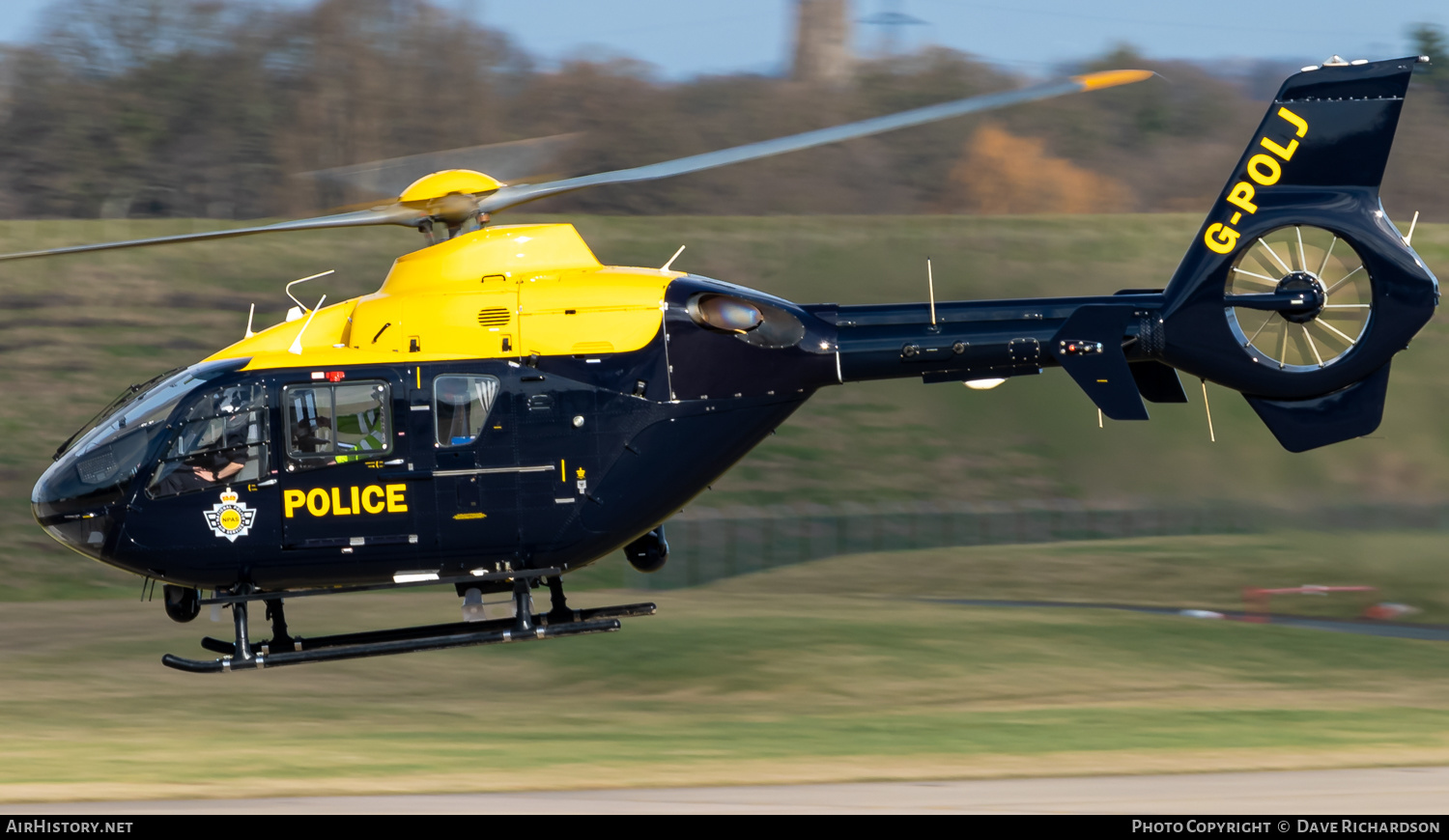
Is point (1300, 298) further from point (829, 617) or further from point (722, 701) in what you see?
point (829, 617)

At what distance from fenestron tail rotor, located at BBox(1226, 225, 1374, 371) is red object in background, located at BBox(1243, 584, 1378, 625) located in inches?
385

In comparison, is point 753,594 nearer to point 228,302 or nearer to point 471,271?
point 471,271

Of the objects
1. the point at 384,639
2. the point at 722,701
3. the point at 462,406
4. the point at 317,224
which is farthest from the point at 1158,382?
the point at 317,224

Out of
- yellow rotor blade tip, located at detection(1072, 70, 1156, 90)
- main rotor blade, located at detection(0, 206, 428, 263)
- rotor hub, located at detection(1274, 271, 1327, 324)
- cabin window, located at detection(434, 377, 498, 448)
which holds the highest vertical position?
yellow rotor blade tip, located at detection(1072, 70, 1156, 90)

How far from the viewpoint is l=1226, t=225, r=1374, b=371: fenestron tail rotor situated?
13367mm

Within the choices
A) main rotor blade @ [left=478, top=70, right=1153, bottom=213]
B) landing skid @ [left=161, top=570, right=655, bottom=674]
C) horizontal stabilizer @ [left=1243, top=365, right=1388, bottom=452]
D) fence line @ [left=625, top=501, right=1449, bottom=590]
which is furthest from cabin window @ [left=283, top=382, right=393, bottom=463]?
fence line @ [left=625, top=501, right=1449, bottom=590]

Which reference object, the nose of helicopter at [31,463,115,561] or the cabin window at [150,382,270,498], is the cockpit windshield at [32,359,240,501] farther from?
the cabin window at [150,382,270,498]

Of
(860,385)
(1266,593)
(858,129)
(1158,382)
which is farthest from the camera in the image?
(860,385)

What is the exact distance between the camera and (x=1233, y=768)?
11.9 metres

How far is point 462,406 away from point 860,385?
23.0 m

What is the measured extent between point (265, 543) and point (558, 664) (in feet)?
19.3

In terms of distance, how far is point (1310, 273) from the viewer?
13484mm
